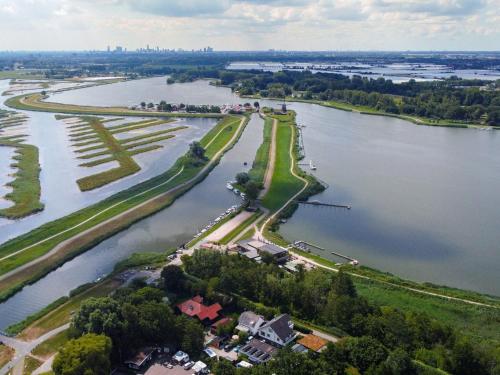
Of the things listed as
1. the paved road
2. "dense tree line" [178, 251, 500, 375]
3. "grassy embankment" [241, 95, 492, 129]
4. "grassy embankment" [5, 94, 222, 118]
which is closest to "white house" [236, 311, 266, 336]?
"dense tree line" [178, 251, 500, 375]

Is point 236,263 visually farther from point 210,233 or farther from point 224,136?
point 224,136

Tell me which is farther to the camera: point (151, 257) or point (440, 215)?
point (440, 215)

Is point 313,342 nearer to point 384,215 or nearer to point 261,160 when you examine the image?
point 384,215

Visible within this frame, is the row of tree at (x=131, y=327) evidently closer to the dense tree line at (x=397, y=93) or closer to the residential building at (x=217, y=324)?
the residential building at (x=217, y=324)

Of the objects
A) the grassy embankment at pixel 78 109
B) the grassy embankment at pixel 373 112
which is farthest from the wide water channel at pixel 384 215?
the grassy embankment at pixel 78 109

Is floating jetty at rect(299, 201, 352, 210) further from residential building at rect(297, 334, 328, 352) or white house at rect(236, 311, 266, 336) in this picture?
residential building at rect(297, 334, 328, 352)

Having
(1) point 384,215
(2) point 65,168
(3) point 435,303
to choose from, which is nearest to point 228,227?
(1) point 384,215

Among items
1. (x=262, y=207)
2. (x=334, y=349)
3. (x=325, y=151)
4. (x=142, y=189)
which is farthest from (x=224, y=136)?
(x=334, y=349)
